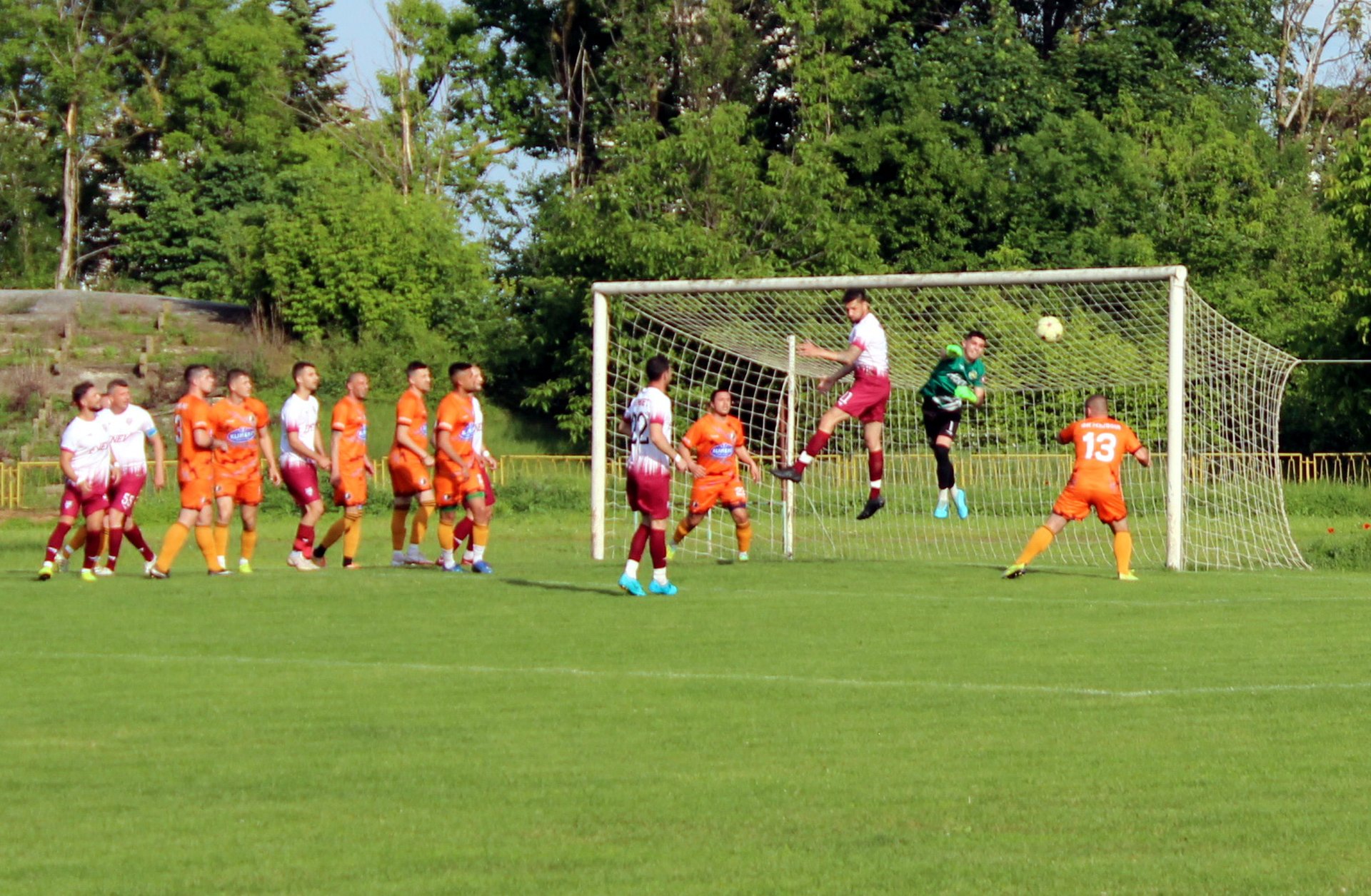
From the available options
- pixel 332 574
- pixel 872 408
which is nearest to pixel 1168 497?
pixel 872 408

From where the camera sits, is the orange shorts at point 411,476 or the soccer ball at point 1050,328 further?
the soccer ball at point 1050,328

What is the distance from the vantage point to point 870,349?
1705 cm

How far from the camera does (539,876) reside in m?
6.17


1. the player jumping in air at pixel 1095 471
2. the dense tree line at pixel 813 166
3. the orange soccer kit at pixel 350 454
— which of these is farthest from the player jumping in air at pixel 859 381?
the dense tree line at pixel 813 166

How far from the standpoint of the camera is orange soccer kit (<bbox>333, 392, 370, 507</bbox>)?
17.7m

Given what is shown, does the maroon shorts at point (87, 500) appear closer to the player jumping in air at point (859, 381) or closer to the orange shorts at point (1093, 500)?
the player jumping in air at point (859, 381)

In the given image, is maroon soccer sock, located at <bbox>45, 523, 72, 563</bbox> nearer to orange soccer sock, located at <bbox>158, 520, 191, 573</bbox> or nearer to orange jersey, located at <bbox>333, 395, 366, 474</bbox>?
orange soccer sock, located at <bbox>158, 520, 191, 573</bbox>

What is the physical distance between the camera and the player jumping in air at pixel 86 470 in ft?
55.7

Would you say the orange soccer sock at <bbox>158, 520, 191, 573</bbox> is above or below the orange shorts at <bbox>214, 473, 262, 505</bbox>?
below

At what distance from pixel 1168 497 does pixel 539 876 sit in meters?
13.4

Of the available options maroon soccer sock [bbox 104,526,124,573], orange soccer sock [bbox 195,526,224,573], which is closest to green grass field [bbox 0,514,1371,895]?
maroon soccer sock [bbox 104,526,124,573]

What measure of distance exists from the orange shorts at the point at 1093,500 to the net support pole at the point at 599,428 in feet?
17.1

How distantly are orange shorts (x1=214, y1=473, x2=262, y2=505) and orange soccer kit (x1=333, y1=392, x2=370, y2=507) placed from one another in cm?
74

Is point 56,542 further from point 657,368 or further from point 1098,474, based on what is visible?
point 1098,474
